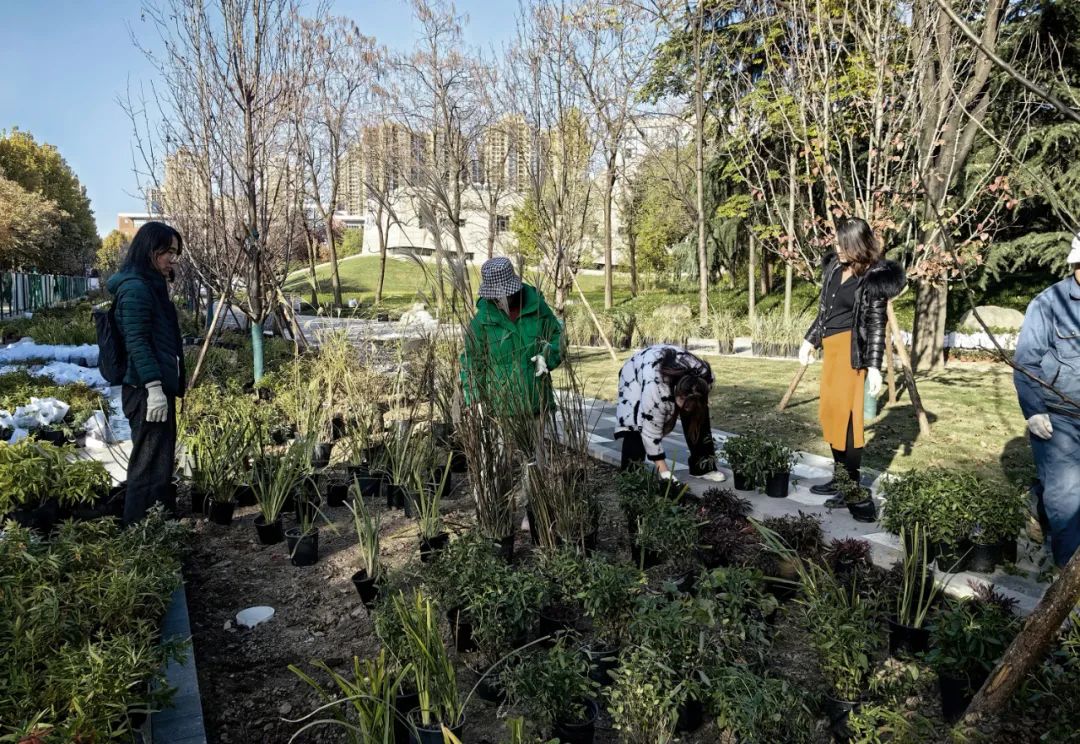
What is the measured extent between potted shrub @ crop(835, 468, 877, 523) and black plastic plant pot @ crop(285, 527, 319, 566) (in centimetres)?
260

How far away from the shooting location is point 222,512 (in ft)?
Answer: 12.4

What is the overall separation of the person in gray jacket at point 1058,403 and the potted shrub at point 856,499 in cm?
75

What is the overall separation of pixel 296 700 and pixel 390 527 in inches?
60.3

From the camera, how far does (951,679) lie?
1935 millimetres

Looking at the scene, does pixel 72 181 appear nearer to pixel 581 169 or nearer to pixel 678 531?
pixel 581 169

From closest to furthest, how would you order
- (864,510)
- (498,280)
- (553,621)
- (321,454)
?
(553,621), (498,280), (864,510), (321,454)

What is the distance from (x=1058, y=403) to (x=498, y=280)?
236 centimetres

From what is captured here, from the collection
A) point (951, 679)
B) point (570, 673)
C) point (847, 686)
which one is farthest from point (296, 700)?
point (951, 679)

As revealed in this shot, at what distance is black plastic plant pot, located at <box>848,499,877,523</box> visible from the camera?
340 centimetres

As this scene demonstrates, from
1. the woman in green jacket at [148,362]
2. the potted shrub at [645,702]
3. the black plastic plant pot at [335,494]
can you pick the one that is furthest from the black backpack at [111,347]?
the potted shrub at [645,702]

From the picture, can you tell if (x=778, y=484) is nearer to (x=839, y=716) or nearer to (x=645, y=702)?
(x=839, y=716)

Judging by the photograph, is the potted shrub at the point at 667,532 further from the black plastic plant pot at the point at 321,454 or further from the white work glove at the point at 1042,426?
the black plastic plant pot at the point at 321,454

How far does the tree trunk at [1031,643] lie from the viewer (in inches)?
52.2

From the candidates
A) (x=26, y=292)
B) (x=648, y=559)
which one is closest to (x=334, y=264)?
(x=26, y=292)
